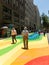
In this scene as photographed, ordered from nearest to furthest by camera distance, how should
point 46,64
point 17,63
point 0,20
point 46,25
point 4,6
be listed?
point 46,64 < point 17,63 < point 0,20 < point 4,6 < point 46,25

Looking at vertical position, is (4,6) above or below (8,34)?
above

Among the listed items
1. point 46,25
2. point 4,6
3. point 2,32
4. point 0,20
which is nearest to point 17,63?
point 2,32

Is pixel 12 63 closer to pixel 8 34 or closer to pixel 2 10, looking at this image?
pixel 8 34

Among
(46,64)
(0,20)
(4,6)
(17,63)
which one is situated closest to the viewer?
(46,64)

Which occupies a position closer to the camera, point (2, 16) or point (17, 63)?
point (17, 63)

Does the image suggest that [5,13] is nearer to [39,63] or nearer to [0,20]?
[0,20]

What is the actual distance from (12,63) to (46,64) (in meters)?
1.96

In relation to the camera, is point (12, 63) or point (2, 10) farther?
point (2, 10)

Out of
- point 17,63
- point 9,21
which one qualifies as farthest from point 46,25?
point 17,63

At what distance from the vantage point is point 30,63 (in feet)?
40.6

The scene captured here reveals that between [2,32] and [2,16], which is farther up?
[2,16]

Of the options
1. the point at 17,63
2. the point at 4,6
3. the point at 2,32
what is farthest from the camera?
the point at 4,6

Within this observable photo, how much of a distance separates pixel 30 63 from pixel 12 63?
39.2 inches

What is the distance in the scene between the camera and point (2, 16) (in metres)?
56.2
